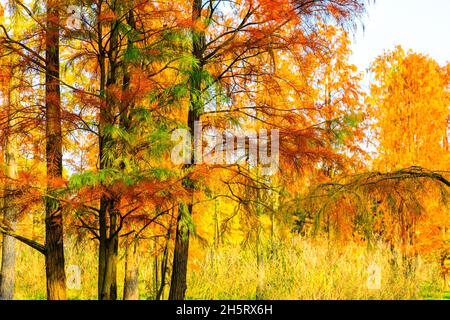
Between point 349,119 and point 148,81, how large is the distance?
270 centimetres

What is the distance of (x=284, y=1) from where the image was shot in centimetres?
746

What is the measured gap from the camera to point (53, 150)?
8.02 m

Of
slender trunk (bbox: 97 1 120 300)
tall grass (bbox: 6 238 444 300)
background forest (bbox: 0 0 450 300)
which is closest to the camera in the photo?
background forest (bbox: 0 0 450 300)

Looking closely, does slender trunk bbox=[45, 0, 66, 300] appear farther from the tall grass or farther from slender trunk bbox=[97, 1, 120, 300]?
the tall grass

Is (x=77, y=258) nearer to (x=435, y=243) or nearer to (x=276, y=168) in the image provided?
(x=276, y=168)

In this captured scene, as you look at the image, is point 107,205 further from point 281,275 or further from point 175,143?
point 281,275

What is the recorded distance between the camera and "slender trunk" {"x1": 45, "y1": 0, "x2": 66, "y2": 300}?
7723 mm

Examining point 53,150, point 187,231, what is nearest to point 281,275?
point 187,231

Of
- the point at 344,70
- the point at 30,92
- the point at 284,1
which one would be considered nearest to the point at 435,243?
the point at 344,70

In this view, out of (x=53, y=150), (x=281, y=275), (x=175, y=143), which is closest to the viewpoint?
(x=175, y=143)

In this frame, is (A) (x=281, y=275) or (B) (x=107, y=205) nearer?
(B) (x=107, y=205)

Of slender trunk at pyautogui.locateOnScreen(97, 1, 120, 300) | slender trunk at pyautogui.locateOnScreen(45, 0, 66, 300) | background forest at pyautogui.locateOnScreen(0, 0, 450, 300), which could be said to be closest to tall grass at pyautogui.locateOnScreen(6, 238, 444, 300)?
background forest at pyautogui.locateOnScreen(0, 0, 450, 300)

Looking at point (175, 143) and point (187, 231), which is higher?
point (175, 143)

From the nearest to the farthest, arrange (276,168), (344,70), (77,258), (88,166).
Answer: (276,168), (88,166), (77,258), (344,70)
